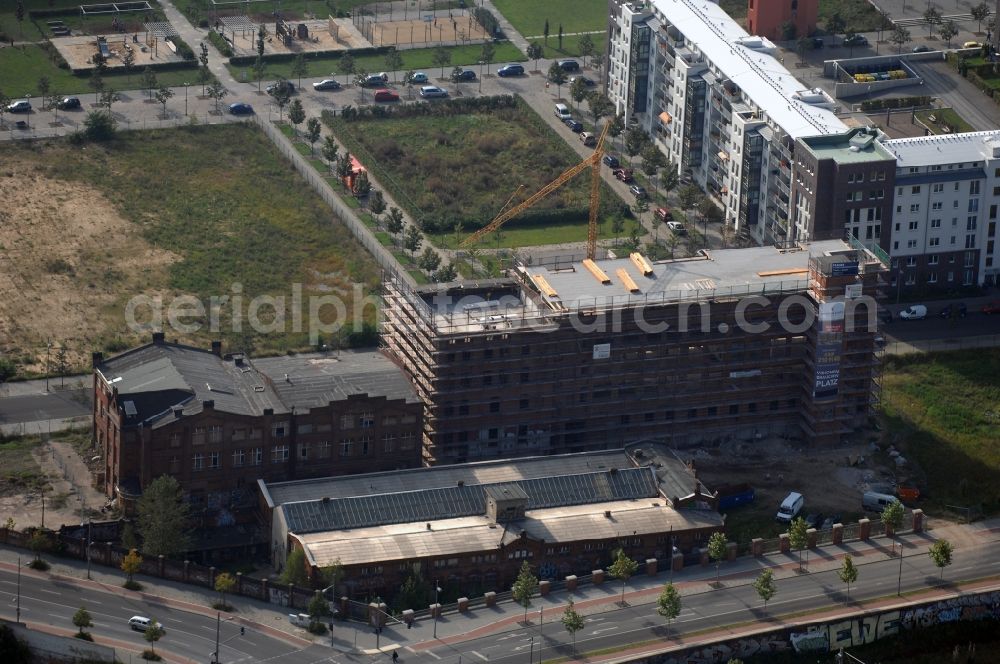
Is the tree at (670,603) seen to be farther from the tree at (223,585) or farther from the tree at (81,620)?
the tree at (81,620)

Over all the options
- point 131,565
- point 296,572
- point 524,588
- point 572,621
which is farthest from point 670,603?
point 131,565

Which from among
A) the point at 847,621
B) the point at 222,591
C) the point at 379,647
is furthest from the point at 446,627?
the point at 847,621

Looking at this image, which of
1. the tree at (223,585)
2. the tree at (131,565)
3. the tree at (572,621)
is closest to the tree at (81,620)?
the tree at (131,565)

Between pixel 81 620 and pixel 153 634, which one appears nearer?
pixel 153 634

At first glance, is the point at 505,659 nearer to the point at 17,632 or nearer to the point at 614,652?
the point at 614,652

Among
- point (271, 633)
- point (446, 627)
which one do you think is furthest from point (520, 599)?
point (271, 633)

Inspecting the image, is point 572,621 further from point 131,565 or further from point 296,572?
point 131,565

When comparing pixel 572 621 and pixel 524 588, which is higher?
pixel 524 588

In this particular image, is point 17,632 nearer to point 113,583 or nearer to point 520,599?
point 113,583

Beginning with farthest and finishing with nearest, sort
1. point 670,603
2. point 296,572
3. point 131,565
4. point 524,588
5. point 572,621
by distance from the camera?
point 296,572 → point 131,565 → point 524,588 → point 670,603 → point 572,621
